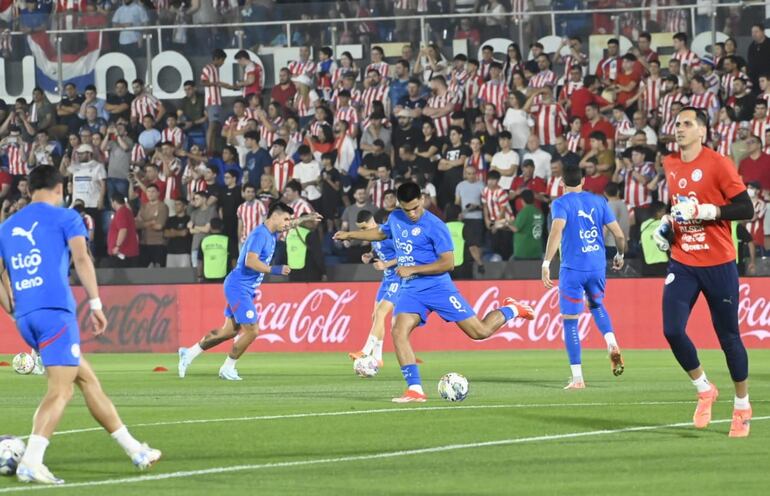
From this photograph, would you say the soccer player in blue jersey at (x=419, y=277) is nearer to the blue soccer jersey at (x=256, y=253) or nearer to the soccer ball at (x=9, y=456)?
the blue soccer jersey at (x=256, y=253)

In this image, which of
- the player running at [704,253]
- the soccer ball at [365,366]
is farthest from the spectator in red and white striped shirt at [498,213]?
the player running at [704,253]

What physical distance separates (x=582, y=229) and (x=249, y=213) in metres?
12.2

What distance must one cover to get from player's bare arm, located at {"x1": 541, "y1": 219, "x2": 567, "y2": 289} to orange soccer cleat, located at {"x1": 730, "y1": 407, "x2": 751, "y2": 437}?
544 centimetres

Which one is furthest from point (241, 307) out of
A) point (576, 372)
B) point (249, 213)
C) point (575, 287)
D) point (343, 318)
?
point (249, 213)

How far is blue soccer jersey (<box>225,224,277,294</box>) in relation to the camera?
859 inches

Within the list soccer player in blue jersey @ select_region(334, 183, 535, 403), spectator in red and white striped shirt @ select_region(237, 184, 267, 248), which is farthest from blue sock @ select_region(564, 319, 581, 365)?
spectator in red and white striped shirt @ select_region(237, 184, 267, 248)

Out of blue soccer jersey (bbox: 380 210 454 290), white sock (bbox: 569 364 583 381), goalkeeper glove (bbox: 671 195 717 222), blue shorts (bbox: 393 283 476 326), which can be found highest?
goalkeeper glove (bbox: 671 195 717 222)

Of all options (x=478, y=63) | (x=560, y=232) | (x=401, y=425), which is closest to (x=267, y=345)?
(x=478, y=63)

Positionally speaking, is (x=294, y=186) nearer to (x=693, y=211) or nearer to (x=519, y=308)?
(x=519, y=308)

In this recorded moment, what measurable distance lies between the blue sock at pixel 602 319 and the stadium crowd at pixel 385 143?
27.3 feet

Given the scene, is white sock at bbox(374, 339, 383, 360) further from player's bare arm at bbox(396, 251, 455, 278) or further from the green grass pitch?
player's bare arm at bbox(396, 251, 455, 278)

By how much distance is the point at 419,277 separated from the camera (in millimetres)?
16531

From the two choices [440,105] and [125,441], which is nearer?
[125,441]

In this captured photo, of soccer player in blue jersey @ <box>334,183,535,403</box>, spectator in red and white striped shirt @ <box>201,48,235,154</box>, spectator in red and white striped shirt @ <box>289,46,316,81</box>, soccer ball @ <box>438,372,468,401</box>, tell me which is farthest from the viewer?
spectator in red and white striped shirt @ <box>201,48,235,154</box>
